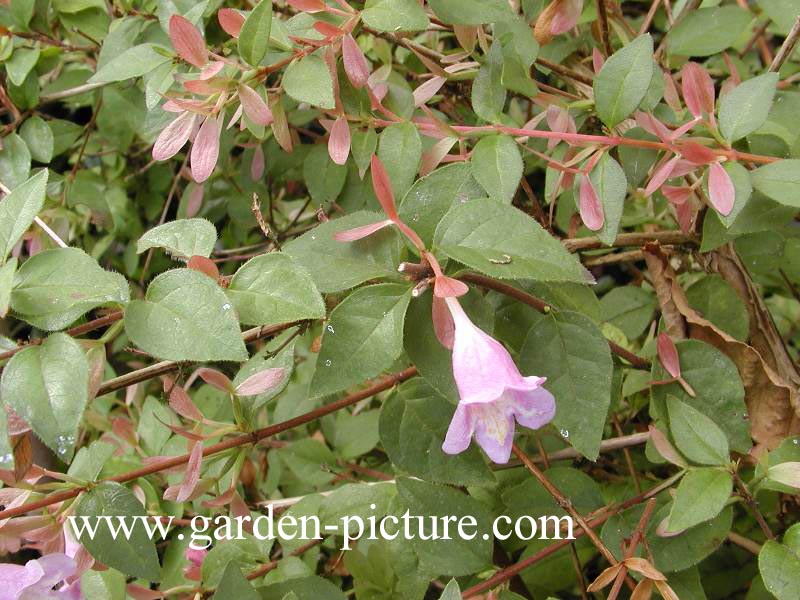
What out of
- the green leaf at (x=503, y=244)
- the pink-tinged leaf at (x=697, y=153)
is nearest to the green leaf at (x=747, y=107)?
the pink-tinged leaf at (x=697, y=153)

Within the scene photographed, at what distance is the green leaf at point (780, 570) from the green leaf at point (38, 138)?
97cm

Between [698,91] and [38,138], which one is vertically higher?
[698,91]

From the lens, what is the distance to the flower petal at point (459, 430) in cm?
58

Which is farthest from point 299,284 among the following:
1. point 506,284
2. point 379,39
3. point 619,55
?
point 379,39

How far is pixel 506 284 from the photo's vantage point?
2.29 feet

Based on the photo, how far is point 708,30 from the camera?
1015 mm

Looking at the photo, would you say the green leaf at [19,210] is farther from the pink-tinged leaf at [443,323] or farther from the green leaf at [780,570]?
the green leaf at [780,570]

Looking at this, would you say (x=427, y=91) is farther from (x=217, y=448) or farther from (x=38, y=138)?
(x=38, y=138)

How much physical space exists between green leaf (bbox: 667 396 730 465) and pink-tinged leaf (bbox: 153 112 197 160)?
0.53 meters

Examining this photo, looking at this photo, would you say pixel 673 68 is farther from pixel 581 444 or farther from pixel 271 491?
pixel 271 491

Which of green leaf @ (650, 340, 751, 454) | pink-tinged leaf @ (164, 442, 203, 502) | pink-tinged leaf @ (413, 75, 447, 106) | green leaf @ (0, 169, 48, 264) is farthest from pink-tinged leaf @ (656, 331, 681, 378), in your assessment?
green leaf @ (0, 169, 48, 264)

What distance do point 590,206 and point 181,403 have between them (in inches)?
16.7

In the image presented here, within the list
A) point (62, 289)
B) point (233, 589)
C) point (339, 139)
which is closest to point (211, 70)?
point (339, 139)

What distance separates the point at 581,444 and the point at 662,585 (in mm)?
156
